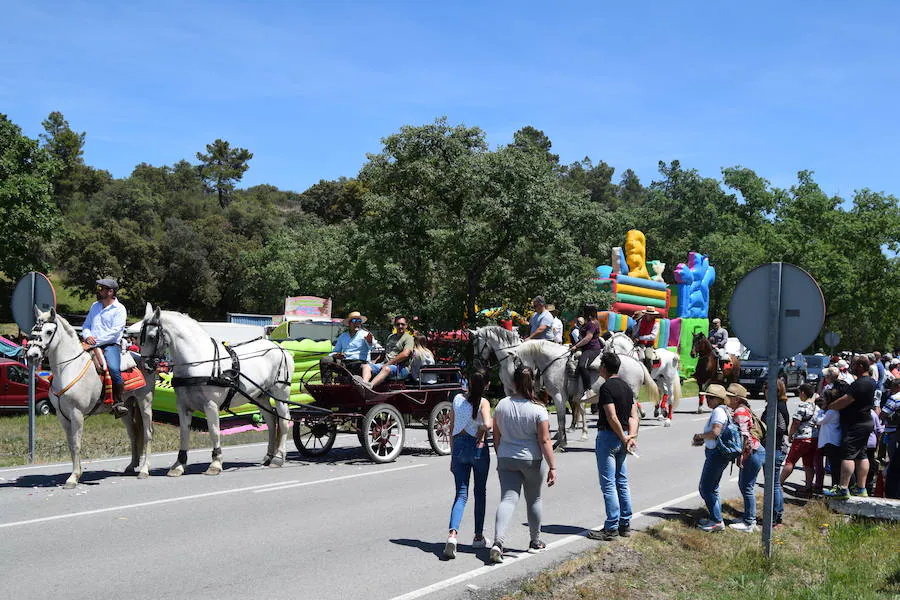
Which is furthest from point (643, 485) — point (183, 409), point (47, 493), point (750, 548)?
point (47, 493)

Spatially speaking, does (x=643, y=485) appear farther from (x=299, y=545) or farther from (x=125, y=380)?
(x=125, y=380)

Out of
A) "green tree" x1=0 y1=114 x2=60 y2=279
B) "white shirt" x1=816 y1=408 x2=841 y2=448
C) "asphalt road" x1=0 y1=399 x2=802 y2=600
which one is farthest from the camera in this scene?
"green tree" x1=0 y1=114 x2=60 y2=279

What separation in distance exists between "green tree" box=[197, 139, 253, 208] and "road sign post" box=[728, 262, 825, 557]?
105263mm

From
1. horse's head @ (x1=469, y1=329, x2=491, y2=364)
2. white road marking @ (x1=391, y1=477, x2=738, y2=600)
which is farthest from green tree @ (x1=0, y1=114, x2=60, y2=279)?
white road marking @ (x1=391, y1=477, x2=738, y2=600)

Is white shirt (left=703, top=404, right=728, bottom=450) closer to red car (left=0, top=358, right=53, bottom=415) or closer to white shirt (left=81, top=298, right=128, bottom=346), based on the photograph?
white shirt (left=81, top=298, right=128, bottom=346)

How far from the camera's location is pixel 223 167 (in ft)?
378

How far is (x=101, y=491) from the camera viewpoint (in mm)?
10609

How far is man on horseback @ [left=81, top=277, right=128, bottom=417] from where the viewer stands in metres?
11.4

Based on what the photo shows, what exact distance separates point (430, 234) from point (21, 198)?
1863cm

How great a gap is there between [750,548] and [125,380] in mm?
8283

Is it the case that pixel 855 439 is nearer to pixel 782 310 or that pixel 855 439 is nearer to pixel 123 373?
pixel 782 310

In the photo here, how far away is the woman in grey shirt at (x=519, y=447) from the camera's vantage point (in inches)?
297

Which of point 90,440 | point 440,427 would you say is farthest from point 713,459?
point 90,440

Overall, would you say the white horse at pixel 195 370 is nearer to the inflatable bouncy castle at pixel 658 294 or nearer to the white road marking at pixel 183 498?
the white road marking at pixel 183 498
